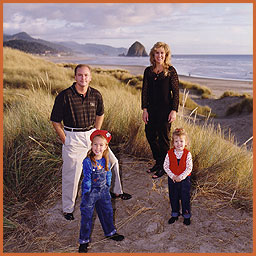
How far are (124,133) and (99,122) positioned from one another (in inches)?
59.4

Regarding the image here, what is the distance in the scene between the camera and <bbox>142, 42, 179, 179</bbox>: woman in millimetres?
3805

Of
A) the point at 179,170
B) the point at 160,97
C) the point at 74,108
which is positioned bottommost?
the point at 179,170

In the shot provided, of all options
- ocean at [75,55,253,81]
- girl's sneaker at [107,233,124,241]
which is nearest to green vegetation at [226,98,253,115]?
girl's sneaker at [107,233,124,241]

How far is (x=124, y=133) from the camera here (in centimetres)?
500

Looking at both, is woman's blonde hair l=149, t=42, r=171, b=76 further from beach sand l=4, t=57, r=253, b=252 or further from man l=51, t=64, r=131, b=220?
beach sand l=4, t=57, r=253, b=252

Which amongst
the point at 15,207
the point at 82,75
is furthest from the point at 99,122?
the point at 15,207

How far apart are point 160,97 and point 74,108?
3.88 ft

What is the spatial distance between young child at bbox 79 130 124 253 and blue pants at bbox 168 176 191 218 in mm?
702

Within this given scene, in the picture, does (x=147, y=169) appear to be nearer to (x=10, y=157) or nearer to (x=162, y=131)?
(x=162, y=131)

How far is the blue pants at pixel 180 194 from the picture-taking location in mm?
3201

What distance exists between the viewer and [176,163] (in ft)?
10.1

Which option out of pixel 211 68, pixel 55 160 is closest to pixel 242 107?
pixel 55 160

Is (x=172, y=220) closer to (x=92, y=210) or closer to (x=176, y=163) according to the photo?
(x=176, y=163)

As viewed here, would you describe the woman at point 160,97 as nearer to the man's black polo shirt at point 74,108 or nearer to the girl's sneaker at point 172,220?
the girl's sneaker at point 172,220
